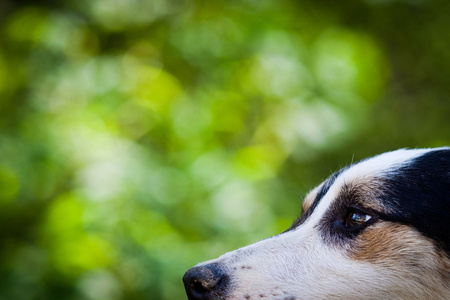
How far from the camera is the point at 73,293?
4078 mm

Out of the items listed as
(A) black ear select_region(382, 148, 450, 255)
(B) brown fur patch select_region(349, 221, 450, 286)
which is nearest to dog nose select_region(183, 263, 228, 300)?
(B) brown fur patch select_region(349, 221, 450, 286)

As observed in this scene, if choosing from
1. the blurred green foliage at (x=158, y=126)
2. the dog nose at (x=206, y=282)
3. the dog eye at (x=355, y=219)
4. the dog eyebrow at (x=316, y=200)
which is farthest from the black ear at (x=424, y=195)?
the blurred green foliage at (x=158, y=126)

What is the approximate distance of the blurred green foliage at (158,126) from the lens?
4.20 meters

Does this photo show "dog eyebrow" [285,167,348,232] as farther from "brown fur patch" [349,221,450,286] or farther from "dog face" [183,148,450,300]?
"brown fur patch" [349,221,450,286]

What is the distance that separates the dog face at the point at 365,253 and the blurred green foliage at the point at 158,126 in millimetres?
1283

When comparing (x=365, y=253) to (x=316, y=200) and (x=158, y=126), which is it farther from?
(x=158, y=126)

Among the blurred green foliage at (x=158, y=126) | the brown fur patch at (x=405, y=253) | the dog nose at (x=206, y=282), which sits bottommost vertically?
the brown fur patch at (x=405, y=253)

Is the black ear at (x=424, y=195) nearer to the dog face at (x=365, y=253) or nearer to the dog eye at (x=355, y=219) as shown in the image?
the dog face at (x=365, y=253)

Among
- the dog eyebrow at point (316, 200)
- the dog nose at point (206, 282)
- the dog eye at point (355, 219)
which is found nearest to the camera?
the dog nose at point (206, 282)

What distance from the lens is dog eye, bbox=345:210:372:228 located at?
8.46 ft

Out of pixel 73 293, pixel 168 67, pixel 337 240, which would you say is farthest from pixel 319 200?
pixel 168 67

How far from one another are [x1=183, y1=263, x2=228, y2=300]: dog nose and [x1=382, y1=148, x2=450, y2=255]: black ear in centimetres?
87

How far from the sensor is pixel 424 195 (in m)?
2.53

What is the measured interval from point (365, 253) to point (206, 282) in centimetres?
77
